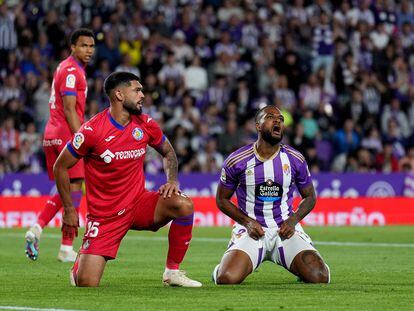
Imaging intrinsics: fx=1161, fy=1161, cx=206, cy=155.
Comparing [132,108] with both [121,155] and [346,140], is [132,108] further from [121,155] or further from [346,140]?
[346,140]

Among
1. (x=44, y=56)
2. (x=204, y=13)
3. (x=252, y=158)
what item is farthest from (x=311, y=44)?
(x=252, y=158)

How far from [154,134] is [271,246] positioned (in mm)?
1576

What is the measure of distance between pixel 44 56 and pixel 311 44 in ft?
21.6

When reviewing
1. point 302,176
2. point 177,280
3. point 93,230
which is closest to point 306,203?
point 302,176

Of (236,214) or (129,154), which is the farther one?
(236,214)

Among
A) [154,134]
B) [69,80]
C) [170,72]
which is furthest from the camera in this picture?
[170,72]

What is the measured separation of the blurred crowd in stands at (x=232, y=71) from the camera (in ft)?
78.9

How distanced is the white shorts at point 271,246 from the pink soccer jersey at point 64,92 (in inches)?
133

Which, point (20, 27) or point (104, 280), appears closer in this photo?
point (104, 280)

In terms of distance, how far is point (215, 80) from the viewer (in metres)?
25.8

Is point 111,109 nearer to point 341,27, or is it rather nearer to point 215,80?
point 215,80

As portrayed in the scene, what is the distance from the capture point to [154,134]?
1108cm

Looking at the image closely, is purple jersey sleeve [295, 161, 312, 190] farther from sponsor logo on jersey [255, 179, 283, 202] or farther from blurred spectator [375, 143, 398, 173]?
blurred spectator [375, 143, 398, 173]

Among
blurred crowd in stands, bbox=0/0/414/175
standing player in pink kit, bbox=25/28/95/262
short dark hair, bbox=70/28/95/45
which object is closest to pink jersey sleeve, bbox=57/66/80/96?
standing player in pink kit, bbox=25/28/95/262
